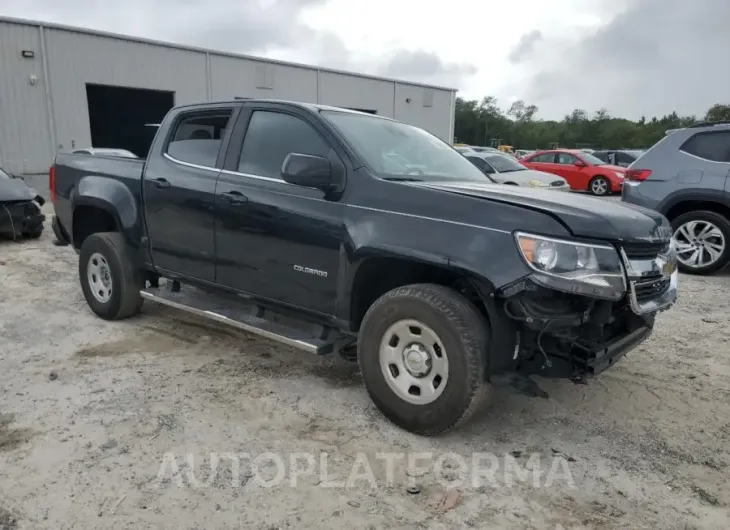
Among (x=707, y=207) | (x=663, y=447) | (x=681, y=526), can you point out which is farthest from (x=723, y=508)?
(x=707, y=207)

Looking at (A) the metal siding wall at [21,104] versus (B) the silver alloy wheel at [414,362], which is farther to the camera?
(A) the metal siding wall at [21,104]

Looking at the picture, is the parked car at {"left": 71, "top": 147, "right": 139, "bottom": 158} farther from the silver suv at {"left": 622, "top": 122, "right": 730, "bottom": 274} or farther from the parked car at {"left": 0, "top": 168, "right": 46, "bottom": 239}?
the silver suv at {"left": 622, "top": 122, "right": 730, "bottom": 274}

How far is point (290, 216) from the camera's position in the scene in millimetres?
3846

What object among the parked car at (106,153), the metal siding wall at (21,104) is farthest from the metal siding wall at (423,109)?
the parked car at (106,153)

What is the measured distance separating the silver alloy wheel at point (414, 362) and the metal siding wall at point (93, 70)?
60.4ft

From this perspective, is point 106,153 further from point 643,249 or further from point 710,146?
point 710,146

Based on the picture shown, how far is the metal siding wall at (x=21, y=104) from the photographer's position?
17094 mm

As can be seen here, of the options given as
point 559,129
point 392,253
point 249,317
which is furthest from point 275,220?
point 559,129

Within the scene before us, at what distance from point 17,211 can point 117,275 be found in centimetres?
542

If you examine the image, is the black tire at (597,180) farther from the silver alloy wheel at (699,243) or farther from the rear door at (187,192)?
the rear door at (187,192)

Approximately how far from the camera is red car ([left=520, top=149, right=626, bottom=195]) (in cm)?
1886

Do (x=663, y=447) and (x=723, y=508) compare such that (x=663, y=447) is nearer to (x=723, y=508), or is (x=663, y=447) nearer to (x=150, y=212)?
(x=723, y=508)

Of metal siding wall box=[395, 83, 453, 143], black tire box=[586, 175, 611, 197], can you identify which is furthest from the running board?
metal siding wall box=[395, 83, 453, 143]

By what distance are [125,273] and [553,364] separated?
11.9 ft
